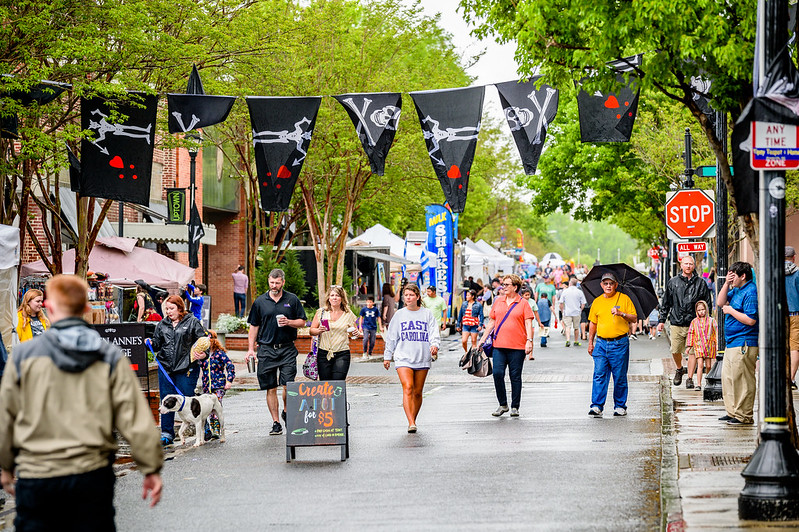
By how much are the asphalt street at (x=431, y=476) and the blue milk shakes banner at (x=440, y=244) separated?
19238 mm

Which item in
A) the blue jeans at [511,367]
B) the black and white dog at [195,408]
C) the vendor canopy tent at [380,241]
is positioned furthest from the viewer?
the vendor canopy tent at [380,241]

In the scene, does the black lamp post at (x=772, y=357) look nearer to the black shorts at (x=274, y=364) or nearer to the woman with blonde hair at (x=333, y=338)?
the woman with blonde hair at (x=333, y=338)

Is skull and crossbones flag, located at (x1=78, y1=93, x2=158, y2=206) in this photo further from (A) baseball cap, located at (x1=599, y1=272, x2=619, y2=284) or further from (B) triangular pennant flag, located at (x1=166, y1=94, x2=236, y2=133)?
(A) baseball cap, located at (x1=599, y1=272, x2=619, y2=284)

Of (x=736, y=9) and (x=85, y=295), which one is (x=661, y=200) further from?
(x=85, y=295)

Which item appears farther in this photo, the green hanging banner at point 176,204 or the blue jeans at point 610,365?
the green hanging banner at point 176,204

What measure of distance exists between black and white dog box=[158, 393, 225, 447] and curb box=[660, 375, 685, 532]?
16.2 ft

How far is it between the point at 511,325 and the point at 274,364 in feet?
10.4

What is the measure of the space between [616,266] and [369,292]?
3477cm

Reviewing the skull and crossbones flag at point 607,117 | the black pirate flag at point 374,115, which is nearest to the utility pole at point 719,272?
the skull and crossbones flag at point 607,117

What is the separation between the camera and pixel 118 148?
1634cm

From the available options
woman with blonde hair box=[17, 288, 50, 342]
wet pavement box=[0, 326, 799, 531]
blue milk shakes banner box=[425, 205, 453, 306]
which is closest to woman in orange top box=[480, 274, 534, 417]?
wet pavement box=[0, 326, 799, 531]

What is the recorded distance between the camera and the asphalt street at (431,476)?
817cm

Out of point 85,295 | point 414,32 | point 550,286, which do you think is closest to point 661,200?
point 550,286

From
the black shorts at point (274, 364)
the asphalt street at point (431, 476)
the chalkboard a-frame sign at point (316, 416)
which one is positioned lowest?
the asphalt street at point (431, 476)
